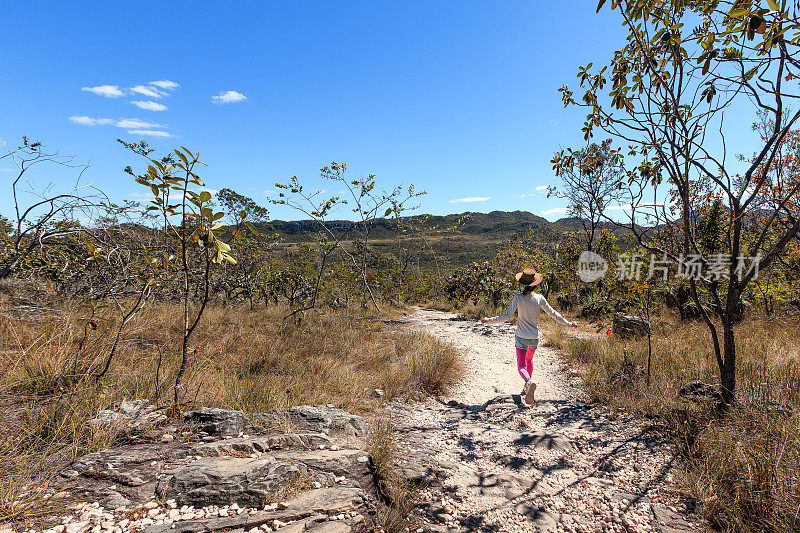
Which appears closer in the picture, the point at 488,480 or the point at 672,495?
the point at 672,495

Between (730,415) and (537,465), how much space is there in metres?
2.12

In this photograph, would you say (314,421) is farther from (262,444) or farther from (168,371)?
(168,371)

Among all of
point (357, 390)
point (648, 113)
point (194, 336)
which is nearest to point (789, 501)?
point (648, 113)

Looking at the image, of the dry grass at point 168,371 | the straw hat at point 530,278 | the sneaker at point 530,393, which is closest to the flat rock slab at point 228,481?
the dry grass at point 168,371

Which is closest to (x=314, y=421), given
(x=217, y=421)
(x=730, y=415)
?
(x=217, y=421)

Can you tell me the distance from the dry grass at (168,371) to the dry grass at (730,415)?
2.70 meters

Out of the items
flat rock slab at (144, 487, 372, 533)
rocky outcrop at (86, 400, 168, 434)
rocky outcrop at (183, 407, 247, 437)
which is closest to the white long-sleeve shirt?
flat rock slab at (144, 487, 372, 533)

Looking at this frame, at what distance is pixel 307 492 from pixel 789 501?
3.14 meters

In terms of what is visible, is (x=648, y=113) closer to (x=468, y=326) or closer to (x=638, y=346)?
(x=638, y=346)

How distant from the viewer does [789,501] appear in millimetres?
2156

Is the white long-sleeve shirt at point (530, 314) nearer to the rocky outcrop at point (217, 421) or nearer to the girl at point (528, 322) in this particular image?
the girl at point (528, 322)

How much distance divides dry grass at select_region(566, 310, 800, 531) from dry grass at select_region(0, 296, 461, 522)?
270 cm

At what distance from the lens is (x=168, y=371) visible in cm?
378

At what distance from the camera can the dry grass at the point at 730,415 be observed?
7.52 feet
